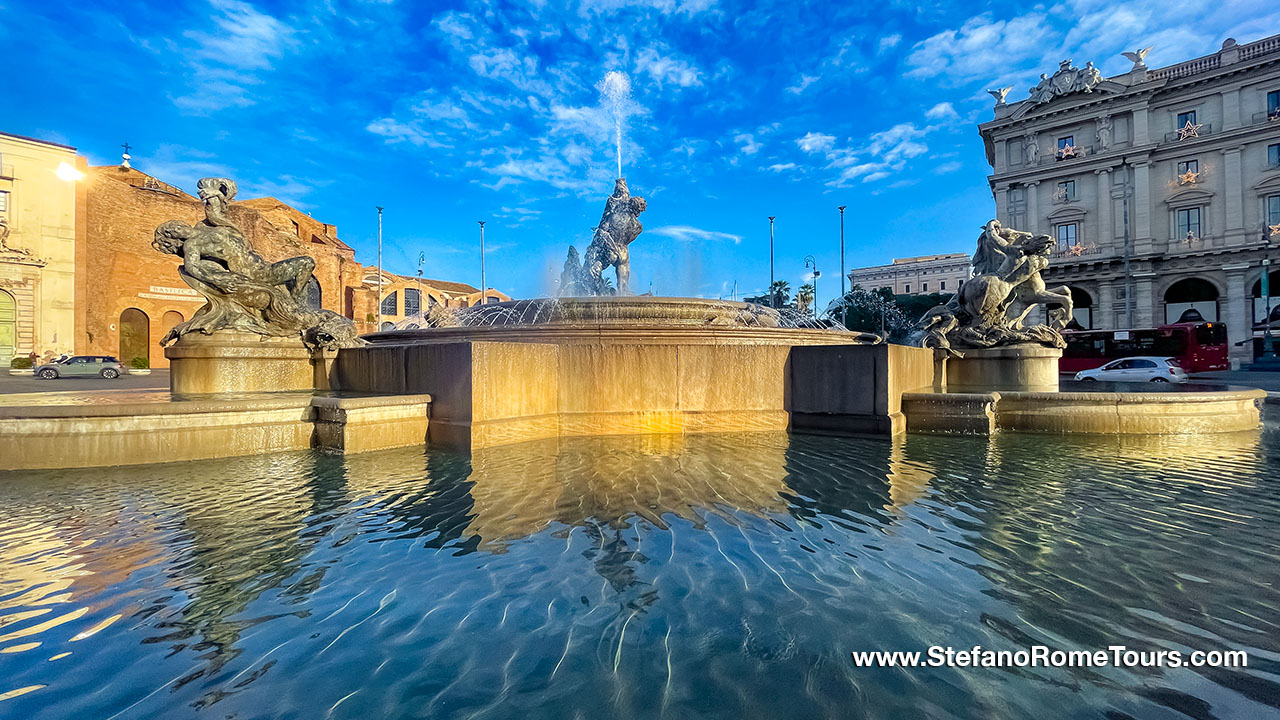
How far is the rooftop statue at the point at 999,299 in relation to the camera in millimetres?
10031

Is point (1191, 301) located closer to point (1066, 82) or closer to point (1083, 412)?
point (1066, 82)

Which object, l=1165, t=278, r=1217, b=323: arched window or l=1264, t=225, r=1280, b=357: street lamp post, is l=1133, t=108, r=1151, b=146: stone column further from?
l=1165, t=278, r=1217, b=323: arched window

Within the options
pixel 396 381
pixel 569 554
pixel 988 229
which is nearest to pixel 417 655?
pixel 569 554

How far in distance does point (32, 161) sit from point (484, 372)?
4676 centimetres

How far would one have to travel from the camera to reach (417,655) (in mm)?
2002

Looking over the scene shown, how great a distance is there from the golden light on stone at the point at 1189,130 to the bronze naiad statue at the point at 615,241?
45824mm

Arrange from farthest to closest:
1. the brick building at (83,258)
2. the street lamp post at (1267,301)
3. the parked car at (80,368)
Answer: the brick building at (83,258) → the street lamp post at (1267,301) → the parked car at (80,368)

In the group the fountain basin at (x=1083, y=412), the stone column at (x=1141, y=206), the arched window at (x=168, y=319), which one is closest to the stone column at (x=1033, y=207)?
the stone column at (x=1141, y=206)

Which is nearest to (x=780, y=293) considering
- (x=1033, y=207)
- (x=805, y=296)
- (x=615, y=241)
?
(x=805, y=296)

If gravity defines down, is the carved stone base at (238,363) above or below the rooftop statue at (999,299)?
below

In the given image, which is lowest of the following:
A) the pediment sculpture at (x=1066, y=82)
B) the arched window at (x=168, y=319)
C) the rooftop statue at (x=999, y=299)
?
the rooftop statue at (x=999, y=299)

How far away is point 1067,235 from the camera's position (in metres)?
42.2

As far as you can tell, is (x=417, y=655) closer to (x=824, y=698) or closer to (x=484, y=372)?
(x=824, y=698)

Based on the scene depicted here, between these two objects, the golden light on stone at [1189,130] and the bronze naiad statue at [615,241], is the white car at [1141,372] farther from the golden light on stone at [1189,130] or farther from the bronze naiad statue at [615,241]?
the golden light on stone at [1189,130]
